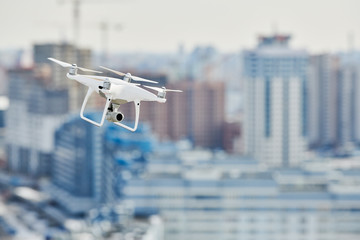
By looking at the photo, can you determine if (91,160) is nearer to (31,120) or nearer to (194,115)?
(31,120)

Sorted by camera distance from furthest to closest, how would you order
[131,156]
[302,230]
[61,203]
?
1. [61,203]
2. [131,156]
3. [302,230]

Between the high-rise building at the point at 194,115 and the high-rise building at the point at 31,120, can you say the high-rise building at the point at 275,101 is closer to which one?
the high-rise building at the point at 194,115

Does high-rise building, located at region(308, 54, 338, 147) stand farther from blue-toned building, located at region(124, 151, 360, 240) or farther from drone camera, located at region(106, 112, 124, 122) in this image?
drone camera, located at region(106, 112, 124, 122)

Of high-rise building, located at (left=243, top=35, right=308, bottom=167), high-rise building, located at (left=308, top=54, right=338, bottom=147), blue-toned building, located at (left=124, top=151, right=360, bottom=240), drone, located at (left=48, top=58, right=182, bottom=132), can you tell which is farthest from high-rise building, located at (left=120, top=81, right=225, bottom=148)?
drone, located at (left=48, top=58, right=182, bottom=132)

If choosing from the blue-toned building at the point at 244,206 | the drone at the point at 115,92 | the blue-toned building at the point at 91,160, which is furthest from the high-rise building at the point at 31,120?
the drone at the point at 115,92

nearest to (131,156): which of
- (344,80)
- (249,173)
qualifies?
(249,173)

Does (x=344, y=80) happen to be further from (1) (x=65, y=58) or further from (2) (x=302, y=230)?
(2) (x=302, y=230)

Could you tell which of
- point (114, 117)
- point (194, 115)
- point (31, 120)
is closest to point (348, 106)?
point (194, 115)
